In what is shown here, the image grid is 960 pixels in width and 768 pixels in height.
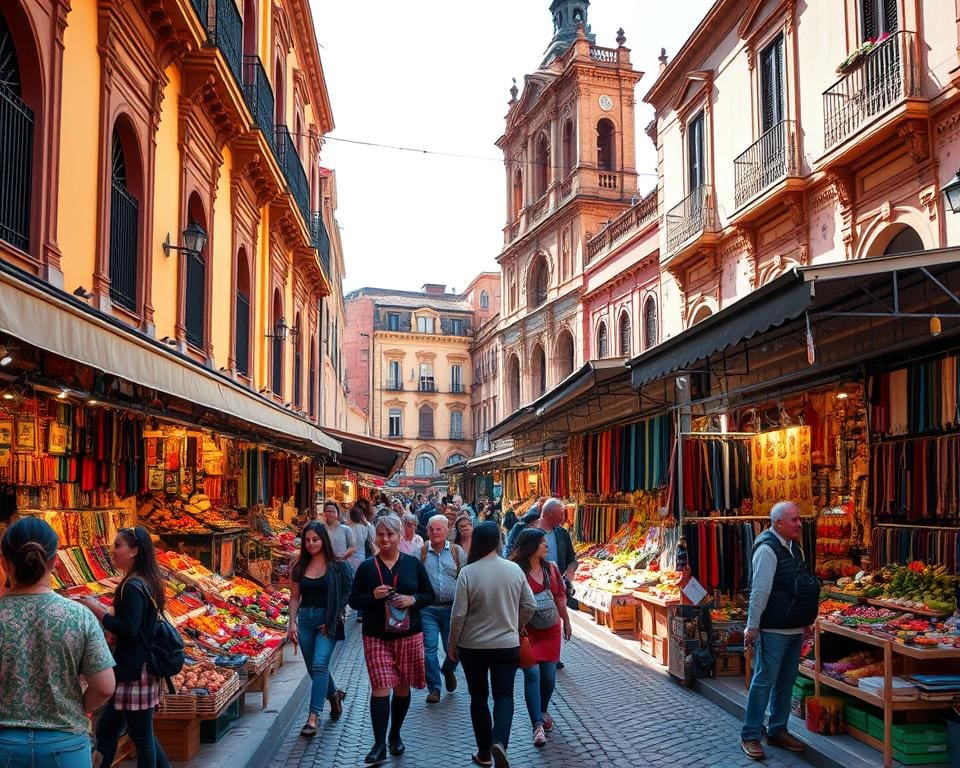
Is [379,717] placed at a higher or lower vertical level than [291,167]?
lower

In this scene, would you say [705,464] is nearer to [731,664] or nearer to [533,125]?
[731,664]

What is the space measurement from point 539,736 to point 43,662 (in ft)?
15.2

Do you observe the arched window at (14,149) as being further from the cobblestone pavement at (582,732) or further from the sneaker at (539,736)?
the sneaker at (539,736)

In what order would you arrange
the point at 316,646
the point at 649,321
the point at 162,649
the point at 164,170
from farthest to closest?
1. the point at 649,321
2. the point at 164,170
3. the point at 316,646
4. the point at 162,649

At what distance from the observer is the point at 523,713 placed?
339 inches

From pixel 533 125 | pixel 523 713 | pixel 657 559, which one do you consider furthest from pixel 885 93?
pixel 533 125

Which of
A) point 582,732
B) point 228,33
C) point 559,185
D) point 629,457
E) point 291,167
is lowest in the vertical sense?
point 582,732

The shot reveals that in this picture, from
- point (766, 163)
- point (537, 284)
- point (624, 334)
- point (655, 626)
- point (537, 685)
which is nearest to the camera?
point (537, 685)

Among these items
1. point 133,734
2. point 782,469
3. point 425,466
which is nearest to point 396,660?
point 133,734

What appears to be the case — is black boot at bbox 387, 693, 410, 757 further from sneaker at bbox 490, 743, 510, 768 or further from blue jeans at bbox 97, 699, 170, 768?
blue jeans at bbox 97, 699, 170, 768

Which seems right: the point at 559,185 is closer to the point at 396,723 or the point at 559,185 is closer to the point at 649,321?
the point at 649,321

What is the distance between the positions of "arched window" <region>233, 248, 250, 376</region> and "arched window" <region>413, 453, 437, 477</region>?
180 feet

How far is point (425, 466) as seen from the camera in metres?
71.4

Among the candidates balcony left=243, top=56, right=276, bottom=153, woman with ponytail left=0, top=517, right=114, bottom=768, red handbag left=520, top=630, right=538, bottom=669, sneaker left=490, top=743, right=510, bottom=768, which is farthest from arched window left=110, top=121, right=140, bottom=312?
woman with ponytail left=0, top=517, right=114, bottom=768
